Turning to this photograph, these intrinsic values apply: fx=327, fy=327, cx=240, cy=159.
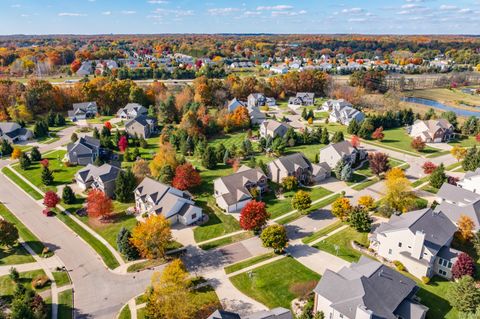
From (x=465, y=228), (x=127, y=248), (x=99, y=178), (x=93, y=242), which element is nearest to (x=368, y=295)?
(x=465, y=228)

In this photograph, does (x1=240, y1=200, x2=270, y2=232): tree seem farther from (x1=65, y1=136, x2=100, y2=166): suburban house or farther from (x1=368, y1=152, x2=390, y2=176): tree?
(x1=65, y1=136, x2=100, y2=166): suburban house

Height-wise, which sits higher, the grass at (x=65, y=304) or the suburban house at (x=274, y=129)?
the suburban house at (x=274, y=129)

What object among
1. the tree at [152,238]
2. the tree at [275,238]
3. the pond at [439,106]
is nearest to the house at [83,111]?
the tree at [152,238]

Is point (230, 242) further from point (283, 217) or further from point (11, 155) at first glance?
point (11, 155)

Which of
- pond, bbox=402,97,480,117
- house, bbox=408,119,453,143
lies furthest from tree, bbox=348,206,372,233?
pond, bbox=402,97,480,117

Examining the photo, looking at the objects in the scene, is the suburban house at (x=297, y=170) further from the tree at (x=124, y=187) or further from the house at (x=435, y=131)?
the house at (x=435, y=131)

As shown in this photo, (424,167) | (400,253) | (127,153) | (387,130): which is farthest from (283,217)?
(387,130)
